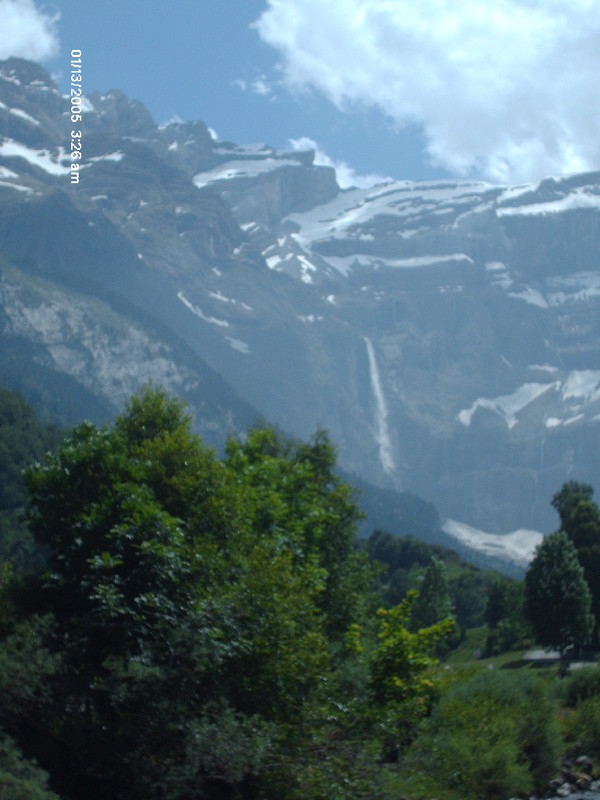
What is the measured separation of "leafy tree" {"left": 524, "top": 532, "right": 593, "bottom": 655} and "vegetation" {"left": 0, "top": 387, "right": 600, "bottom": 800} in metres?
23.1

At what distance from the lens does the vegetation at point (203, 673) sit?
2166 cm

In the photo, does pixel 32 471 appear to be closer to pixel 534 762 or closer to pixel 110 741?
pixel 110 741

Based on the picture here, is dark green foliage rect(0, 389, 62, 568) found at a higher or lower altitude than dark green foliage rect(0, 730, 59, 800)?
higher

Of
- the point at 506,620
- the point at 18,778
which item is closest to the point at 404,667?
the point at 18,778

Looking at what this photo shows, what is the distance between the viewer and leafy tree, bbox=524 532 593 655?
61312 mm

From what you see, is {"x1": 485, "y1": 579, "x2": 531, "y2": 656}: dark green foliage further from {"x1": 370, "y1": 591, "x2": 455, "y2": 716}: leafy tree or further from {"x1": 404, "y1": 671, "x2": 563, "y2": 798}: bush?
{"x1": 370, "y1": 591, "x2": 455, "y2": 716}: leafy tree

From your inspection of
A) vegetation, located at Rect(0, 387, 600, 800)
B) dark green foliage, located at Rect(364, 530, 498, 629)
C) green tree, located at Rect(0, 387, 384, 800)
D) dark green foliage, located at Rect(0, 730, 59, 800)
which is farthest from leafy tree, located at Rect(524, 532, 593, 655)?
dark green foliage, located at Rect(0, 730, 59, 800)

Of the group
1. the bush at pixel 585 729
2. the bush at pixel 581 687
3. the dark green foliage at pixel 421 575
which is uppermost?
the dark green foliage at pixel 421 575

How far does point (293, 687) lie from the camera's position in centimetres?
2458

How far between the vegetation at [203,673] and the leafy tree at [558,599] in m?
23.1

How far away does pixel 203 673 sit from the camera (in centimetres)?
2286

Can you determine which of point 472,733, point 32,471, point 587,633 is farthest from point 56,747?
point 587,633

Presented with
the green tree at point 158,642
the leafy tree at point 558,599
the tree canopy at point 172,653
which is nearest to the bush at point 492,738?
the tree canopy at point 172,653

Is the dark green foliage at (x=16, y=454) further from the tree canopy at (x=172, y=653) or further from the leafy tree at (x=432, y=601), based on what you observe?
the tree canopy at (x=172, y=653)
